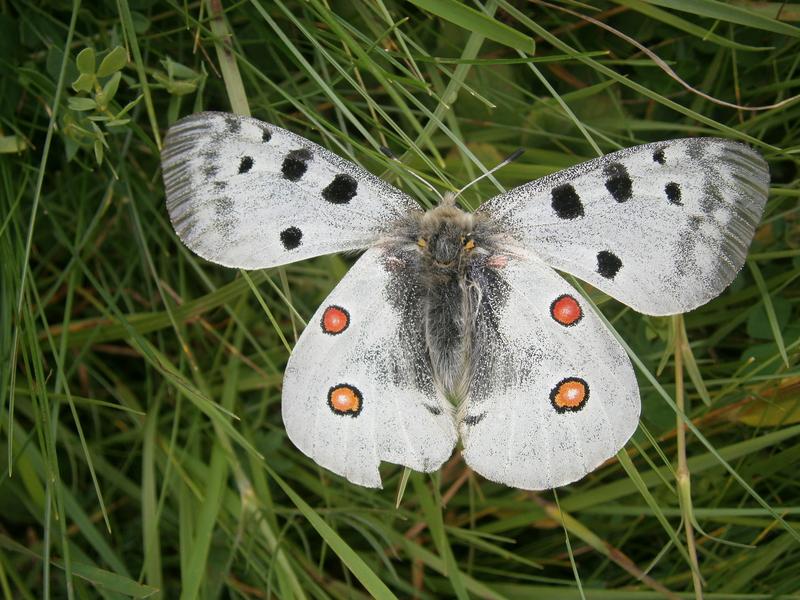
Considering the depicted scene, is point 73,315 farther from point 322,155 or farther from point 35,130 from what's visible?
point 322,155

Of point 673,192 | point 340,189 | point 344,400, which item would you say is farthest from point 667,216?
point 344,400

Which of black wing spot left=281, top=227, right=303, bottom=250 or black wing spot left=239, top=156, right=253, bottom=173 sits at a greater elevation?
black wing spot left=239, top=156, right=253, bottom=173

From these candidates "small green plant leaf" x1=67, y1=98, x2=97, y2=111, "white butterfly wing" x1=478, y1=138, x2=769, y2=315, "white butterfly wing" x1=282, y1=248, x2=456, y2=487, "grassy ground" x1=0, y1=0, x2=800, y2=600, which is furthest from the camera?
"grassy ground" x1=0, y1=0, x2=800, y2=600

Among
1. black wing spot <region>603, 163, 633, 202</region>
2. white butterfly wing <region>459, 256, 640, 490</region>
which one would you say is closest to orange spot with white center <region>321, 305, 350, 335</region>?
white butterfly wing <region>459, 256, 640, 490</region>

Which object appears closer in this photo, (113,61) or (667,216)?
(667,216)

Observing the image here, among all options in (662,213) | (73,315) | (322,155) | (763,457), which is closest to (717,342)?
(763,457)

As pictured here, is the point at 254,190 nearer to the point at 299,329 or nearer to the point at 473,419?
the point at 473,419

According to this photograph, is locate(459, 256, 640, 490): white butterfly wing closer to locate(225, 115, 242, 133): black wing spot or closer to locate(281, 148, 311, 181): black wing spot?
locate(281, 148, 311, 181): black wing spot
